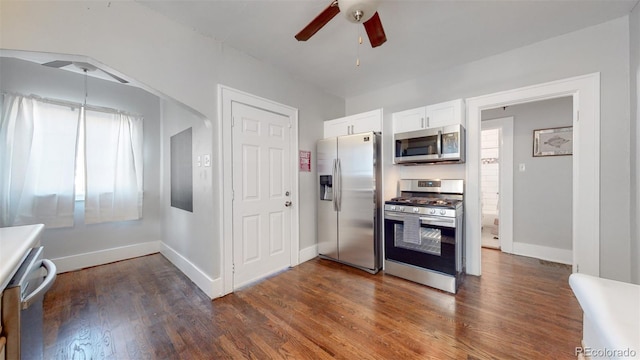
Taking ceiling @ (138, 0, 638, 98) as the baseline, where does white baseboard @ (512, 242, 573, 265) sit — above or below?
below

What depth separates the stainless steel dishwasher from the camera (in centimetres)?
77

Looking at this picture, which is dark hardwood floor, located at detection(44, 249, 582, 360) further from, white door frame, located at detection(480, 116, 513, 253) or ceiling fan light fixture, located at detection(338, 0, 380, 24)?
ceiling fan light fixture, located at detection(338, 0, 380, 24)

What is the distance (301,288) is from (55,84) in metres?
4.05

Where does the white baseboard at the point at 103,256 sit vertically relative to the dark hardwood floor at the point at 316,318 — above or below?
above

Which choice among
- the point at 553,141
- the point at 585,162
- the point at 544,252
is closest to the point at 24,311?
the point at 585,162

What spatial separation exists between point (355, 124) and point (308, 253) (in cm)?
199

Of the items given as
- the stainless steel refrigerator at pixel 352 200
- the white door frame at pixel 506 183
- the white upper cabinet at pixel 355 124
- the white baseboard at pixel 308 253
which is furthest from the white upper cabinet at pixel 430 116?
the white baseboard at pixel 308 253

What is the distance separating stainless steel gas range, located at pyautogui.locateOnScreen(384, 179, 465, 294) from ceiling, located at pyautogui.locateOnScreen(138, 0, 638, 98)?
62.1 inches

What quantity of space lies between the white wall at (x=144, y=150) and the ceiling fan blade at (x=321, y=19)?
3218 millimetres

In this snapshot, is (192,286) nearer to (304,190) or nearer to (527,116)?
(304,190)

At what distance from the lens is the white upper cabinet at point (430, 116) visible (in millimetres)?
2732

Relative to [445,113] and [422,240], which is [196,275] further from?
[445,113]

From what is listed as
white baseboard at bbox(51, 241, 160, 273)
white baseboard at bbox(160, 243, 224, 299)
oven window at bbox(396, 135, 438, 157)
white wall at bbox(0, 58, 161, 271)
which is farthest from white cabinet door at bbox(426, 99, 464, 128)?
white baseboard at bbox(51, 241, 160, 273)

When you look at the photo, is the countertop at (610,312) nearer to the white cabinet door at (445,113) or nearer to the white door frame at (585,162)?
the white door frame at (585,162)
